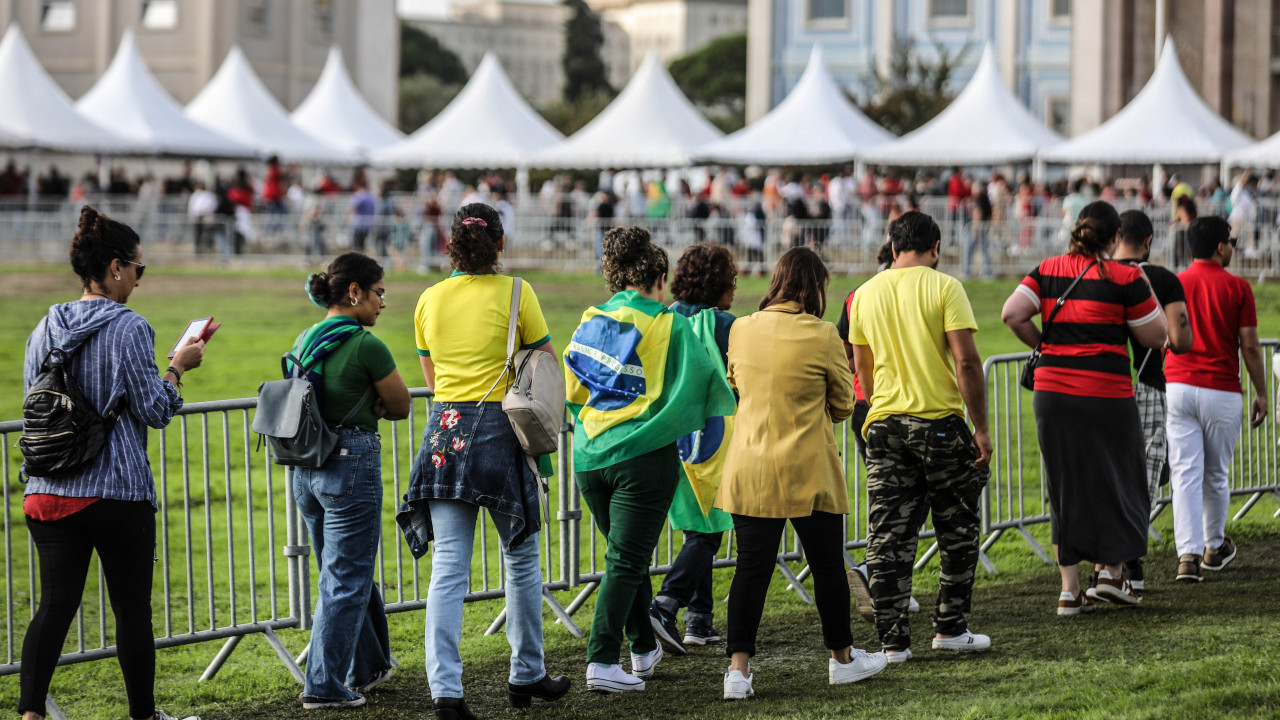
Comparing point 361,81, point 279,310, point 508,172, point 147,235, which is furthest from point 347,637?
point 361,81

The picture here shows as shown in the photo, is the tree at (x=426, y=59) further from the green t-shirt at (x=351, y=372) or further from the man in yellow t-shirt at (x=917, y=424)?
the green t-shirt at (x=351, y=372)

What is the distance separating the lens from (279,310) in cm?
2091

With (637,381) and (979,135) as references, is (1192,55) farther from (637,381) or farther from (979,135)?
(637,381)

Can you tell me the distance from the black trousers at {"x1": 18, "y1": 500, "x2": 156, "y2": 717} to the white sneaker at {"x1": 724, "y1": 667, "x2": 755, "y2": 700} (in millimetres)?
2104

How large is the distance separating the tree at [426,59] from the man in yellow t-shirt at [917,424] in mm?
93311

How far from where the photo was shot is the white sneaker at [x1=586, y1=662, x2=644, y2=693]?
227 inches

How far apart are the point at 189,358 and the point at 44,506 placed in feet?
2.15

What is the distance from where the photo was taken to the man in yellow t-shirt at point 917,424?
19.9 ft

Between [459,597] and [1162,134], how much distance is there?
24722mm

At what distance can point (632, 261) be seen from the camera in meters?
5.80

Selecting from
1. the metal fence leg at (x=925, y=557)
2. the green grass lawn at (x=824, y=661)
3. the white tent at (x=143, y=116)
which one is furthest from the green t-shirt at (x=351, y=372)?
the white tent at (x=143, y=116)

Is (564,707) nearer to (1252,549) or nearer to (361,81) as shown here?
(1252,549)

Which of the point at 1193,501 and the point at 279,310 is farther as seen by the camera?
the point at 279,310

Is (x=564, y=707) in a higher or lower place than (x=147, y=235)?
lower
